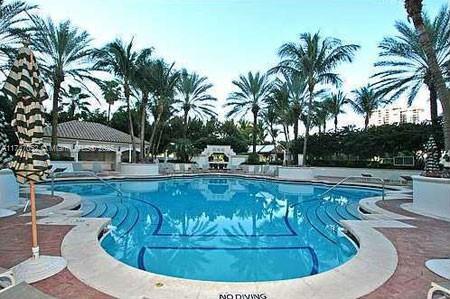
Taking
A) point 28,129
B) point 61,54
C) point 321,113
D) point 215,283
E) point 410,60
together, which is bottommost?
point 215,283

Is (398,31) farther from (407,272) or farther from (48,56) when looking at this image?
(48,56)

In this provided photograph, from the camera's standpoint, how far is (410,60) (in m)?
18.7

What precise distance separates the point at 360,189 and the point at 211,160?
71.0ft

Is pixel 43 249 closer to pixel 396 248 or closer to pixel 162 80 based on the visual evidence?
pixel 396 248

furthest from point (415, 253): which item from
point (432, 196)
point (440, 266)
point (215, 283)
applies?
point (432, 196)

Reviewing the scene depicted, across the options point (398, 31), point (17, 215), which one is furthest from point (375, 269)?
point (398, 31)

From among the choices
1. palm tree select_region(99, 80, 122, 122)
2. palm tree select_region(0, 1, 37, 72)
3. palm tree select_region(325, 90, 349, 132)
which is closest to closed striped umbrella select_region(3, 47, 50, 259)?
palm tree select_region(0, 1, 37, 72)

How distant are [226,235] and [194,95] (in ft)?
83.0

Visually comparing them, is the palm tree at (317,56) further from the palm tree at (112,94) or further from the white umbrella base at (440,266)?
the palm tree at (112,94)

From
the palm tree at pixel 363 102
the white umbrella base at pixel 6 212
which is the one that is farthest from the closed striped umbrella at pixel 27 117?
the palm tree at pixel 363 102

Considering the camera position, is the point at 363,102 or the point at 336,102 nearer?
the point at 363,102

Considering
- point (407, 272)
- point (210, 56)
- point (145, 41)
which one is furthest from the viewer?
point (210, 56)

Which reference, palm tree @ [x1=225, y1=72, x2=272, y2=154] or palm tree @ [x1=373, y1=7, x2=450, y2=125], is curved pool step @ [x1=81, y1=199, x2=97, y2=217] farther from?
palm tree @ [x1=225, y1=72, x2=272, y2=154]

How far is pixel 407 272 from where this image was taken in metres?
4.68
